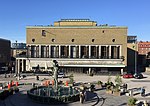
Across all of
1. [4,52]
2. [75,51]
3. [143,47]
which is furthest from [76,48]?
[143,47]

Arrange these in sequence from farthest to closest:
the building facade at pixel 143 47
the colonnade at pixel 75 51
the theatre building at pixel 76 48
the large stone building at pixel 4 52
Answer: the building facade at pixel 143 47
the large stone building at pixel 4 52
the colonnade at pixel 75 51
the theatre building at pixel 76 48

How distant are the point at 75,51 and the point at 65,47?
9.77ft

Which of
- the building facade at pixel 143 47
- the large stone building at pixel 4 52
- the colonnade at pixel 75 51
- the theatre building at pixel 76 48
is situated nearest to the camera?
the theatre building at pixel 76 48

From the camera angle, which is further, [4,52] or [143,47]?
[143,47]

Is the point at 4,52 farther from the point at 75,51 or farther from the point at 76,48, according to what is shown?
the point at 76,48

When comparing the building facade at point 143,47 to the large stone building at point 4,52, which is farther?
the building facade at point 143,47

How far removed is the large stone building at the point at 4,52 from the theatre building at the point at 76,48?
19.9 metres

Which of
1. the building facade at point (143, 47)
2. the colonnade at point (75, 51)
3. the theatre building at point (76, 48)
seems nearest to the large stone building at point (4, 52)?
the theatre building at point (76, 48)

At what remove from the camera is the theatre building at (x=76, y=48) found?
6719cm

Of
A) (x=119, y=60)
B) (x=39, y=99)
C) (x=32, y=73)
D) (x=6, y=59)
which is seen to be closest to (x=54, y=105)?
(x=39, y=99)

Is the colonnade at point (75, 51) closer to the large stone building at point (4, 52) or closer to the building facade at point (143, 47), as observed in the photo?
the large stone building at point (4, 52)

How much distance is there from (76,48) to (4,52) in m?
34.7

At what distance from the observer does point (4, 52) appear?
91688 mm

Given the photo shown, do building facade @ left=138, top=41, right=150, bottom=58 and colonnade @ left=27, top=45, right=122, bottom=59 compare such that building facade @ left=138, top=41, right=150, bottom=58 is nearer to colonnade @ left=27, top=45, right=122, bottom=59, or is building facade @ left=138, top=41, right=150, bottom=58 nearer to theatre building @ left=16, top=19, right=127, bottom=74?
theatre building @ left=16, top=19, right=127, bottom=74
